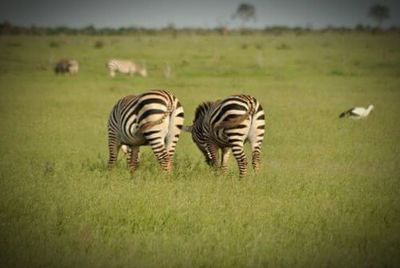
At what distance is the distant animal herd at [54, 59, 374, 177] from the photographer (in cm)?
1119

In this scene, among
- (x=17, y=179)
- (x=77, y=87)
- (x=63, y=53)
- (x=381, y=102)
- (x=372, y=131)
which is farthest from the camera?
(x=63, y=53)

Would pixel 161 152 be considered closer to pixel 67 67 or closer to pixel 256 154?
pixel 256 154

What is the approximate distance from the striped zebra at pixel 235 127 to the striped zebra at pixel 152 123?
691 mm

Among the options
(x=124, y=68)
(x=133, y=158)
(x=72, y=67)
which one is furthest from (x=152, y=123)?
(x=124, y=68)

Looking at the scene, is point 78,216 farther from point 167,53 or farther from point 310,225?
point 167,53

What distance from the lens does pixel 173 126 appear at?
1154 cm

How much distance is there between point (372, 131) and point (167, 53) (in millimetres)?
A: 38293

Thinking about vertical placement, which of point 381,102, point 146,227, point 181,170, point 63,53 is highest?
point 63,53

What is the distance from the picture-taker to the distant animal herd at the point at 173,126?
11.2 metres

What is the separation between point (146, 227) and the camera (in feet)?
27.7

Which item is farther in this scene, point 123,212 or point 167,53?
point 167,53

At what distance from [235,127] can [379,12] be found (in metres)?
139

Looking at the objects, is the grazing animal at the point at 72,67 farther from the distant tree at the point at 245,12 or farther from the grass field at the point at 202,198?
the distant tree at the point at 245,12

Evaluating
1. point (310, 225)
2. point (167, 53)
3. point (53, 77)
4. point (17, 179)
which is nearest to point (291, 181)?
point (310, 225)
